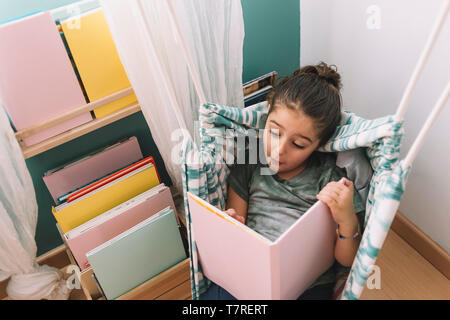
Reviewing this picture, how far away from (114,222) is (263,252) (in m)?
0.59

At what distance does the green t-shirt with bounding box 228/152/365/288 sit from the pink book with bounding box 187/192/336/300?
0.14 m

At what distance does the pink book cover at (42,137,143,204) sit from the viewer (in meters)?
1.14

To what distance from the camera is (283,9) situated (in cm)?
128

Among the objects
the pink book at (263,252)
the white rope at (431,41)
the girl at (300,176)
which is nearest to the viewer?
the white rope at (431,41)

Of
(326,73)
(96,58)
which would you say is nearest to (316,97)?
(326,73)

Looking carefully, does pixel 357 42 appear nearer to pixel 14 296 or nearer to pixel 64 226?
pixel 64 226

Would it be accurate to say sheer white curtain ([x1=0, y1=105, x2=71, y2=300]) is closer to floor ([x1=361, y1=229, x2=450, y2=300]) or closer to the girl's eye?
the girl's eye

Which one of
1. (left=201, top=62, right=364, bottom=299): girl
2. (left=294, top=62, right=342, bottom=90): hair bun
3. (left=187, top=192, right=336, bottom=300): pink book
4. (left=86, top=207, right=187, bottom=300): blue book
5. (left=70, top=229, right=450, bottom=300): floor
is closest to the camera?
(left=187, top=192, right=336, bottom=300): pink book

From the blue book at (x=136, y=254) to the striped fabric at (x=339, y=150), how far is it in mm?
204

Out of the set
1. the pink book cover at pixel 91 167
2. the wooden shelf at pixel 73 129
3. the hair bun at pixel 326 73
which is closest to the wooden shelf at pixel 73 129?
the wooden shelf at pixel 73 129

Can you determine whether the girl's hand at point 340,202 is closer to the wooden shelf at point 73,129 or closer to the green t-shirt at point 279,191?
the green t-shirt at point 279,191

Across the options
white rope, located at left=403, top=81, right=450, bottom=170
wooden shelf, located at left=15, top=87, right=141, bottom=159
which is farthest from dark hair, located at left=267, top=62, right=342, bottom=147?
wooden shelf, located at left=15, top=87, right=141, bottom=159

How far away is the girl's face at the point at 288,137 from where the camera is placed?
0.86m
